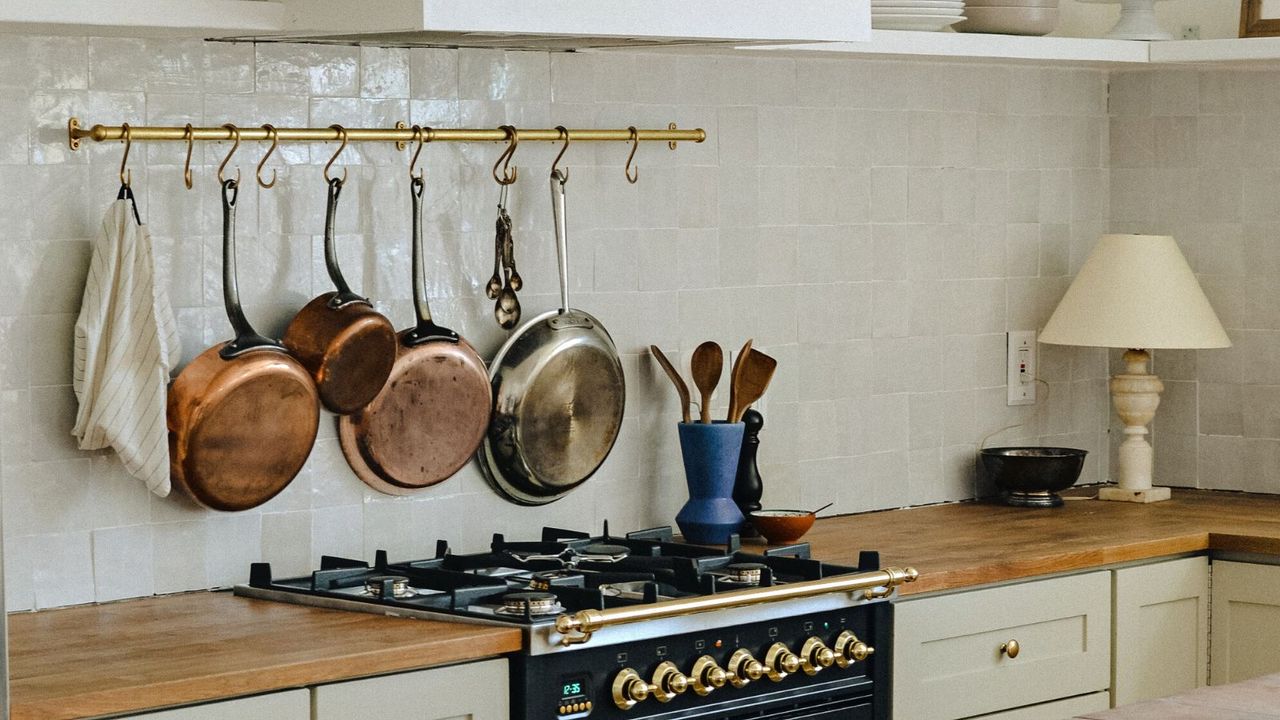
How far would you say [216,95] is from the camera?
2.90m

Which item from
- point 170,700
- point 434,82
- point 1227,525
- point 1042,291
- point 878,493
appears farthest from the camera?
point 1042,291

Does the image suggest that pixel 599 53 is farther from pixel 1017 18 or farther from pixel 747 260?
pixel 1017 18

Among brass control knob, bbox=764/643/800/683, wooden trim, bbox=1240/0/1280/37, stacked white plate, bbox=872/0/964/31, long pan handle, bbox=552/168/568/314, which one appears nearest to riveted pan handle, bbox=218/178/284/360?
long pan handle, bbox=552/168/568/314

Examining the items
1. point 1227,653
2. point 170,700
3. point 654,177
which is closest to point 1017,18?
point 654,177

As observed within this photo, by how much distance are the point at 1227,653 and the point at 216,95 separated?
6.94 ft

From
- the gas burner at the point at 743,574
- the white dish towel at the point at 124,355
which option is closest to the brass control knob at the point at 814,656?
the gas burner at the point at 743,574

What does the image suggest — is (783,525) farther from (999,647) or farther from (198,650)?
(198,650)

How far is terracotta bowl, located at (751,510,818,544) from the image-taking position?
10.7 ft

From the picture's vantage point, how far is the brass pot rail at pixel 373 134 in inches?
108

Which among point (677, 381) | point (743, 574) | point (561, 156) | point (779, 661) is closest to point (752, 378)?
point (677, 381)

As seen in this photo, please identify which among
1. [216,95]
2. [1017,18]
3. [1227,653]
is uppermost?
[1017,18]

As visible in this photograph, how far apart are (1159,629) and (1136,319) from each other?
0.72 m

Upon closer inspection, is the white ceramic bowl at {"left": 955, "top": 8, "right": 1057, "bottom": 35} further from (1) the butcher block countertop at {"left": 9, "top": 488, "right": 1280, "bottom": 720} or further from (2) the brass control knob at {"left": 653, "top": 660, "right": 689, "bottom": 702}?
(2) the brass control knob at {"left": 653, "top": 660, "right": 689, "bottom": 702}

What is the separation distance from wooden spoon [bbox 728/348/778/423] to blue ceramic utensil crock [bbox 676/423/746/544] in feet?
0.45
